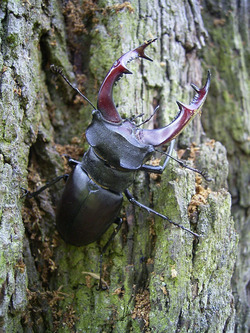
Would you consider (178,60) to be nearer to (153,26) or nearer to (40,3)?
(153,26)

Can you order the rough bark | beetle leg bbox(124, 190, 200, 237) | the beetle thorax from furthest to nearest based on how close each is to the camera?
the rough bark
the beetle thorax
beetle leg bbox(124, 190, 200, 237)

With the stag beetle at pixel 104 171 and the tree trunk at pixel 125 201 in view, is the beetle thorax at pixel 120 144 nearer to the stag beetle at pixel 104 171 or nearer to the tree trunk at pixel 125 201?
the stag beetle at pixel 104 171

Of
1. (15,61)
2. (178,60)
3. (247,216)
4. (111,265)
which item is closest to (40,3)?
(15,61)

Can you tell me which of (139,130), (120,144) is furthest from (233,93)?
(120,144)

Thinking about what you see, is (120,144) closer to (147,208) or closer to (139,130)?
(139,130)

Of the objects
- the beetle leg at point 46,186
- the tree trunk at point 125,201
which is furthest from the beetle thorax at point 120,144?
the beetle leg at point 46,186

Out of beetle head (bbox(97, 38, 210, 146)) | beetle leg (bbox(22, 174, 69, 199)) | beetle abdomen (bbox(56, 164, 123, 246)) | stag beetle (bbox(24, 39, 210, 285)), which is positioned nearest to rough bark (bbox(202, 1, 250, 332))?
stag beetle (bbox(24, 39, 210, 285))

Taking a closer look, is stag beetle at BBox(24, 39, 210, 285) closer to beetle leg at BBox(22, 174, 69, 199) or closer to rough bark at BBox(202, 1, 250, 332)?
beetle leg at BBox(22, 174, 69, 199)
